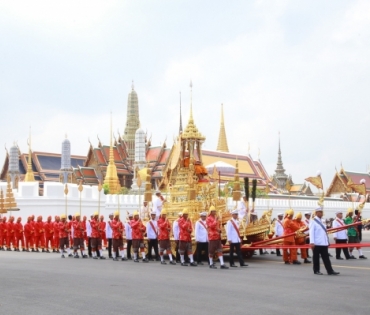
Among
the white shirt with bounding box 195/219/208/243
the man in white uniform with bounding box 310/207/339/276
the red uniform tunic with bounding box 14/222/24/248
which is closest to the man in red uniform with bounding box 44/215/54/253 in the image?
the red uniform tunic with bounding box 14/222/24/248

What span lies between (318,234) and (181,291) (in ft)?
12.0

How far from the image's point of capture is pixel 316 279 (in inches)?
416

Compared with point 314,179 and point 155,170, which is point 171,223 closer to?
point 314,179

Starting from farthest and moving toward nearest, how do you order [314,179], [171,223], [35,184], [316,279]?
[35,184] < [171,223] < [314,179] < [316,279]

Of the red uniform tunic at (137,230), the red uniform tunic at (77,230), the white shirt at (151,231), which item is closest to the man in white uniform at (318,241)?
the white shirt at (151,231)

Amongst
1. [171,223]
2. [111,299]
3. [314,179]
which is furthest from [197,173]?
[111,299]

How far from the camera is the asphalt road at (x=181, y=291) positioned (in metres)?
7.52

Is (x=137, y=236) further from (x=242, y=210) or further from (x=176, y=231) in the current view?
(x=242, y=210)

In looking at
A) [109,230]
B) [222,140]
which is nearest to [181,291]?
[109,230]

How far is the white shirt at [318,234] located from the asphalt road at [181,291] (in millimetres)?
701

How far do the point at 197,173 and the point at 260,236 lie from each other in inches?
A: 107

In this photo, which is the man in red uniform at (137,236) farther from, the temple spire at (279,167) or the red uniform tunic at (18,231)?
the temple spire at (279,167)

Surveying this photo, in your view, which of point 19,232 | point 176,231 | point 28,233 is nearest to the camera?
point 176,231

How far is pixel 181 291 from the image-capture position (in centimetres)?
907
